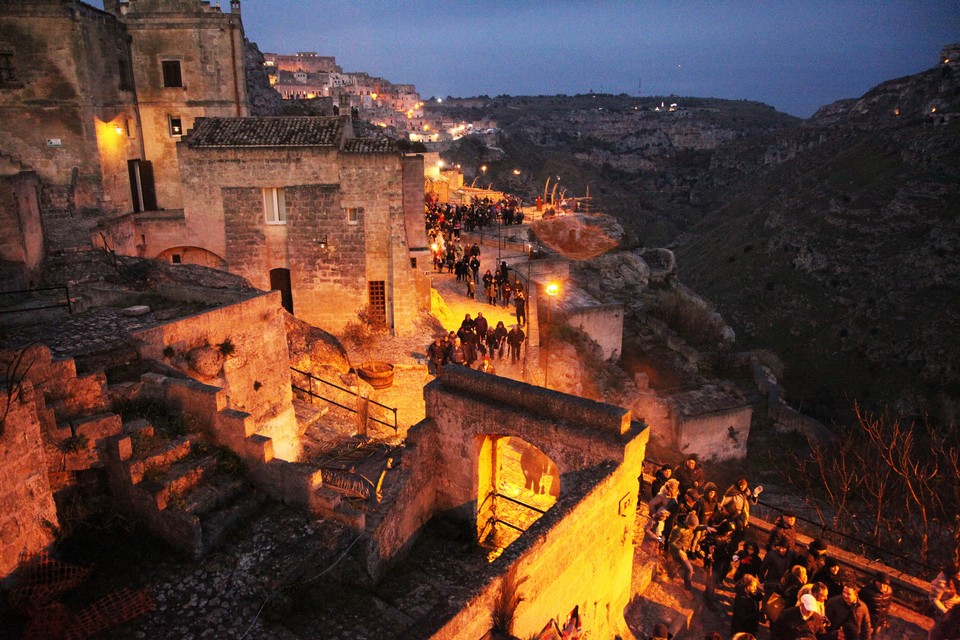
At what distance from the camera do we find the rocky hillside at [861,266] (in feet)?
147

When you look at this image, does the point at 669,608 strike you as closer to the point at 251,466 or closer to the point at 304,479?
the point at 304,479

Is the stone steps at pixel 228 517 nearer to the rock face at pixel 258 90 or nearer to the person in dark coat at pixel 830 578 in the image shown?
the person in dark coat at pixel 830 578

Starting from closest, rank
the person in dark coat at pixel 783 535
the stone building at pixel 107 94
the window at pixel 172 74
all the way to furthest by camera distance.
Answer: the person in dark coat at pixel 783 535
the stone building at pixel 107 94
the window at pixel 172 74

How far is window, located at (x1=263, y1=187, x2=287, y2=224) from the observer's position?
20.9 meters

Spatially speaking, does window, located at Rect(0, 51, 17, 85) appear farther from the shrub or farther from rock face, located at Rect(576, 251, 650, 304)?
the shrub

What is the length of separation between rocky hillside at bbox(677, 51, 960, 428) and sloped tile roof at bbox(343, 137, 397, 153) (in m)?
27.2

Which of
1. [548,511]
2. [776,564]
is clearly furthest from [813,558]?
[548,511]

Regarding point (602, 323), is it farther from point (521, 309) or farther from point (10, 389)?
point (10, 389)

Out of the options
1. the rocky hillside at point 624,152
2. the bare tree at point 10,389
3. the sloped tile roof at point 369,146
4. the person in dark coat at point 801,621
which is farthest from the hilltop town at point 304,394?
the rocky hillside at point 624,152

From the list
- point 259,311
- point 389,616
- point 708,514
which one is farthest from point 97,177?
point 708,514

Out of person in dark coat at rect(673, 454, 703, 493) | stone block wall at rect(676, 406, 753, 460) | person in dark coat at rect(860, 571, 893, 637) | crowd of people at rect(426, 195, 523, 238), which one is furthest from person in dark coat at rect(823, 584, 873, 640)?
crowd of people at rect(426, 195, 523, 238)

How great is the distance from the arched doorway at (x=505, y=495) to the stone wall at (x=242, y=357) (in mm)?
3894

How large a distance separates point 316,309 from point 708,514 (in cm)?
1557

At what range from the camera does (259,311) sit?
12.6 m
